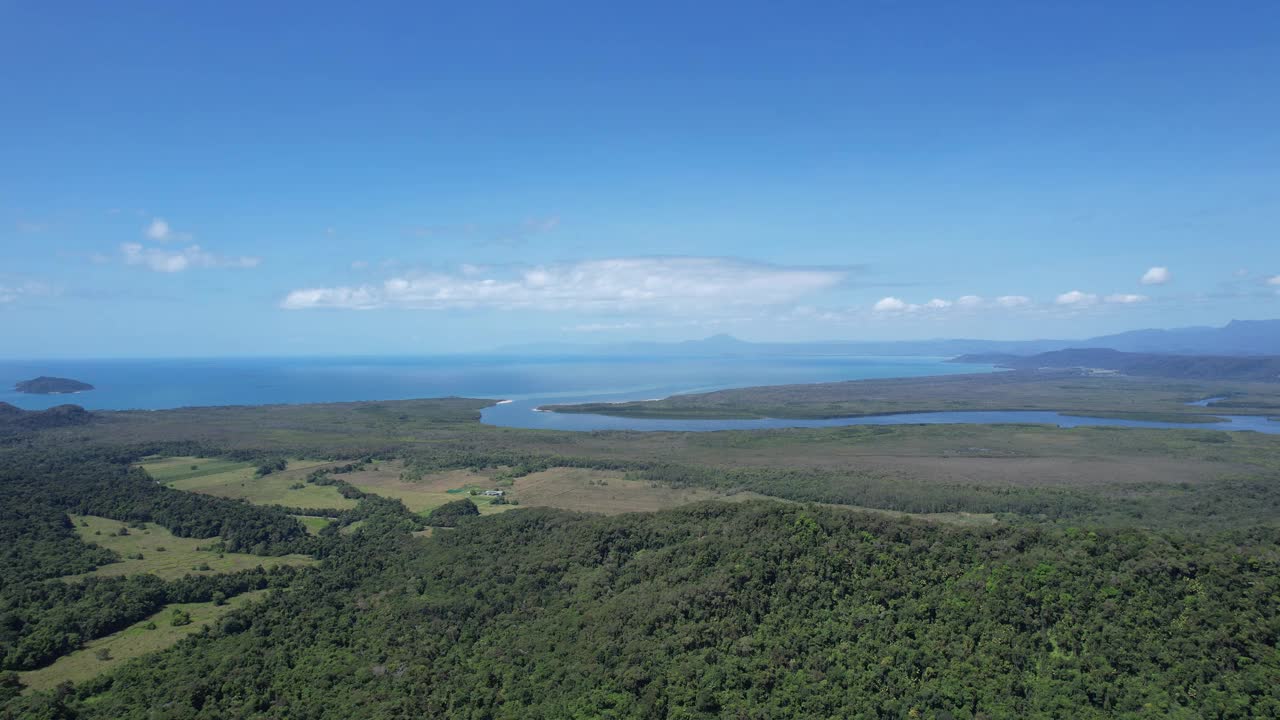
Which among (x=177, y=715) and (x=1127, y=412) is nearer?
(x=177, y=715)

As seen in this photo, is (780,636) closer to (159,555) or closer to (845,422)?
(159,555)

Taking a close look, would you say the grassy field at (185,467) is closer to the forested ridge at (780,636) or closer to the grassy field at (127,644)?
the grassy field at (127,644)

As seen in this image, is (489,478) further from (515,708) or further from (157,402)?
(157,402)

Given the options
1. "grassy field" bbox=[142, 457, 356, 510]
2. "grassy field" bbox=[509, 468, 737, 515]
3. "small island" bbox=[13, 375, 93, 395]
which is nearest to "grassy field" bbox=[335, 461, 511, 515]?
"grassy field" bbox=[509, 468, 737, 515]

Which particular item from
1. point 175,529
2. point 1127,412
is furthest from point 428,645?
point 1127,412

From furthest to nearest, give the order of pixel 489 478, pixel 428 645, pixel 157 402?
pixel 157 402 < pixel 489 478 < pixel 428 645

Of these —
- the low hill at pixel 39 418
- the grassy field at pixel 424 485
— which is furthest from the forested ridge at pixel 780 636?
the low hill at pixel 39 418

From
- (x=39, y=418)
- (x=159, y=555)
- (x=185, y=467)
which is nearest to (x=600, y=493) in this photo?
(x=159, y=555)
